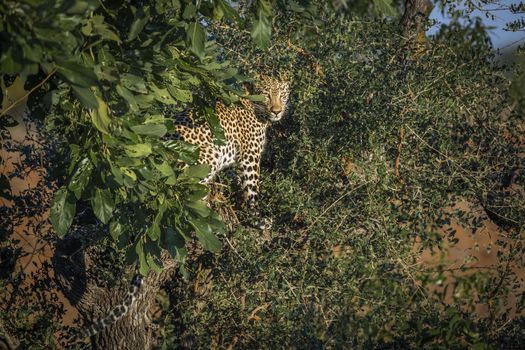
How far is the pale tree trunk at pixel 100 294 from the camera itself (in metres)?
7.28

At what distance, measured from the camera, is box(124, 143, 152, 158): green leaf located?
168 inches

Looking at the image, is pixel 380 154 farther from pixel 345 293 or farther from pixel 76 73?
pixel 76 73

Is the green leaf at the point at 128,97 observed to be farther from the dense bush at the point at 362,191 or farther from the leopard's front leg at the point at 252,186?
the leopard's front leg at the point at 252,186

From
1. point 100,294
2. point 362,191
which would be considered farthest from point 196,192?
point 100,294

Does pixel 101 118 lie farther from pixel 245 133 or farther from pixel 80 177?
pixel 245 133

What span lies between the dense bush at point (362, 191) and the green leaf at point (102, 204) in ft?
→ 7.67

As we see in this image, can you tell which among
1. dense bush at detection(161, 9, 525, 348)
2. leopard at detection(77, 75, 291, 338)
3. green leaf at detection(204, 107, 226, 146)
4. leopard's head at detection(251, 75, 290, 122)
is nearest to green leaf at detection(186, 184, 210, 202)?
green leaf at detection(204, 107, 226, 146)

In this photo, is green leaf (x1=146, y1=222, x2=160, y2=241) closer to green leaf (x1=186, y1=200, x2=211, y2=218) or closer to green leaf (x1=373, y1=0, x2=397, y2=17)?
green leaf (x1=186, y1=200, x2=211, y2=218)

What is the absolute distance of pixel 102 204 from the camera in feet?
14.2

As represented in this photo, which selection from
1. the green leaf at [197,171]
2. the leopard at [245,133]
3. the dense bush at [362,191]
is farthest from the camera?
the leopard at [245,133]

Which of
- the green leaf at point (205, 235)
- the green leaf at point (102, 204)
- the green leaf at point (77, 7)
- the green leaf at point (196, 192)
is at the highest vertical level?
the green leaf at point (77, 7)

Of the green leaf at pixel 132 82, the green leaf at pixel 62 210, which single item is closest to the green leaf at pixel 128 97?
the green leaf at pixel 132 82

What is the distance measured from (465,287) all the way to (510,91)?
6.05 ft

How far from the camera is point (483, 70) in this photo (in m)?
7.07
